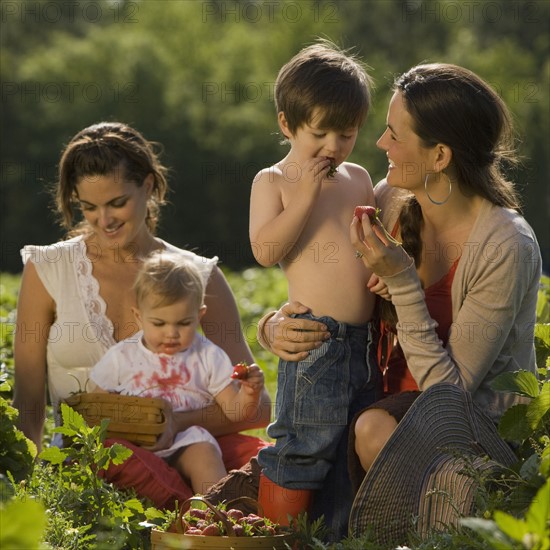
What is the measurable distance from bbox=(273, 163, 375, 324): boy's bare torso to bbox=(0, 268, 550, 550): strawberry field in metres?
0.73

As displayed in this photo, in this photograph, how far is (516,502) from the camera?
10.4ft

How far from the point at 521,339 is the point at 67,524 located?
176cm

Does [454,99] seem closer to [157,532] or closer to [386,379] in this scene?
[386,379]

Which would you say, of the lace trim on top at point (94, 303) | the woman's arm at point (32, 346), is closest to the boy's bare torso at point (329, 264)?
the lace trim on top at point (94, 303)

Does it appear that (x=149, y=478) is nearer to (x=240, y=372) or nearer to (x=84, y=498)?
(x=240, y=372)

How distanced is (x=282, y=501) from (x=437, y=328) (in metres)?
0.86

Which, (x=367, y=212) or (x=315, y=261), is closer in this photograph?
(x=367, y=212)

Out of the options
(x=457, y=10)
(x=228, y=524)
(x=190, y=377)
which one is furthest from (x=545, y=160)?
(x=457, y=10)

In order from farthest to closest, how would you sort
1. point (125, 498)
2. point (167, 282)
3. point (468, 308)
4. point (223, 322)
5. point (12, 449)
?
1. point (223, 322)
2. point (167, 282)
3. point (125, 498)
4. point (12, 449)
5. point (468, 308)

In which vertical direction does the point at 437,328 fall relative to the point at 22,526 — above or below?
below

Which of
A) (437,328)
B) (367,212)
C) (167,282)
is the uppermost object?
(367,212)

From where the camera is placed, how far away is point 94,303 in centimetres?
563

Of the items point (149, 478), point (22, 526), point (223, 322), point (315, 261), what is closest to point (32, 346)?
point (223, 322)

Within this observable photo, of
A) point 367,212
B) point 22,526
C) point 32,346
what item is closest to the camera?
point 22,526
